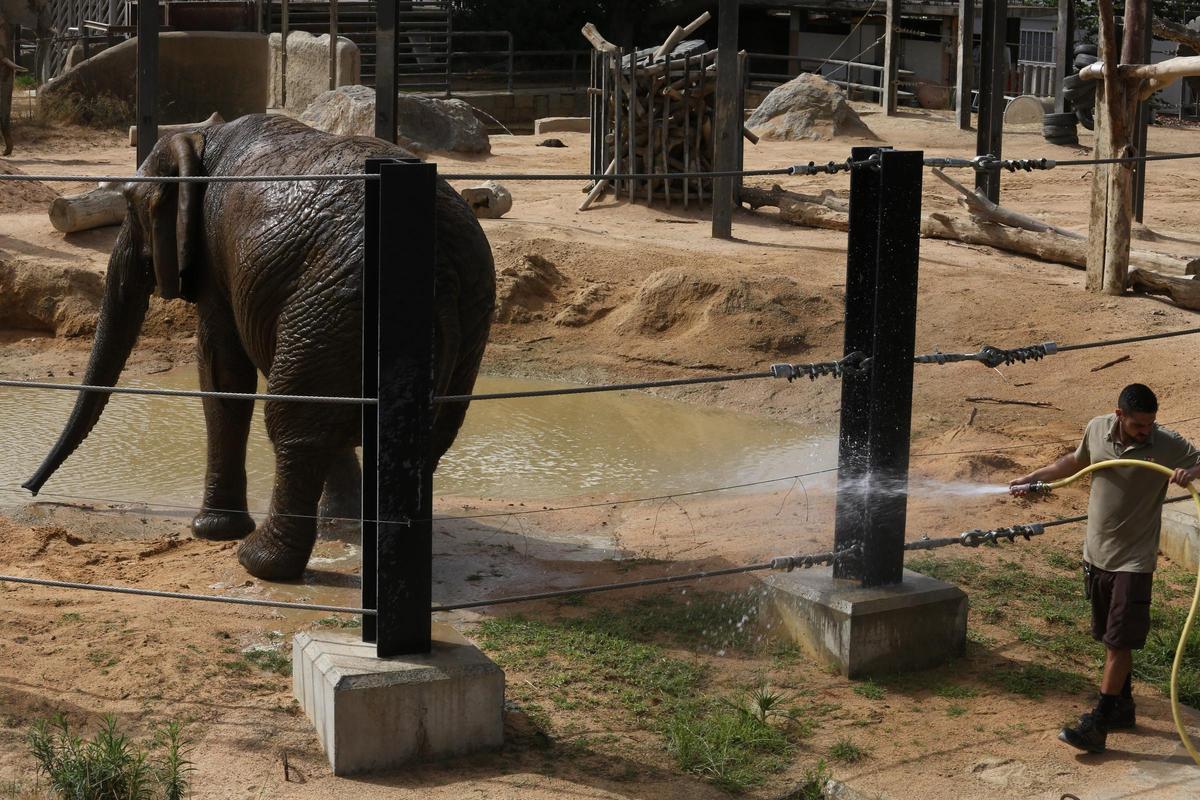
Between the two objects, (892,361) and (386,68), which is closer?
(892,361)

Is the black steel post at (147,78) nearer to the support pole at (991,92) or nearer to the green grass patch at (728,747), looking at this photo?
the support pole at (991,92)

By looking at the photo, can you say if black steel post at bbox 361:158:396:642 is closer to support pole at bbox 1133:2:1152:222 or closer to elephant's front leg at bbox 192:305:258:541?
elephant's front leg at bbox 192:305:258:541

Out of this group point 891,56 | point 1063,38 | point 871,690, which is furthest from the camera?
point 891,56

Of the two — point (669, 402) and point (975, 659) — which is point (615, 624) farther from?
point (669, 402)

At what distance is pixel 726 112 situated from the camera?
49.5 feet

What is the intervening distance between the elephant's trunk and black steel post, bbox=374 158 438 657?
3.21 meters

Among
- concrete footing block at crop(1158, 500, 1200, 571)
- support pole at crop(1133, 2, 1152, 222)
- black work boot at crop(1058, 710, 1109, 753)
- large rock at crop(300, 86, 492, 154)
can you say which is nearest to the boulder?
large rock at crop(300, 86, 492, 154)

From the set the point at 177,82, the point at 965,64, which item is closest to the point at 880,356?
the point at 177,82

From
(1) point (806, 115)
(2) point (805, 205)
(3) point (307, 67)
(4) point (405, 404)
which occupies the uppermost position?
(3) point (307, 67)

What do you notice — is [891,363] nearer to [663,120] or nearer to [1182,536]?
[1182,536]

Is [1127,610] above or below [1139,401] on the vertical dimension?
below

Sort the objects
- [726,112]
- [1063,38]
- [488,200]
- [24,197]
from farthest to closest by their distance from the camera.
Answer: [1063,38]
[726,112]
[488,200]
[24,197]

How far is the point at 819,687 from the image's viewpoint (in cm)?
488

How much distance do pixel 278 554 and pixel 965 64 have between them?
69.5ft
